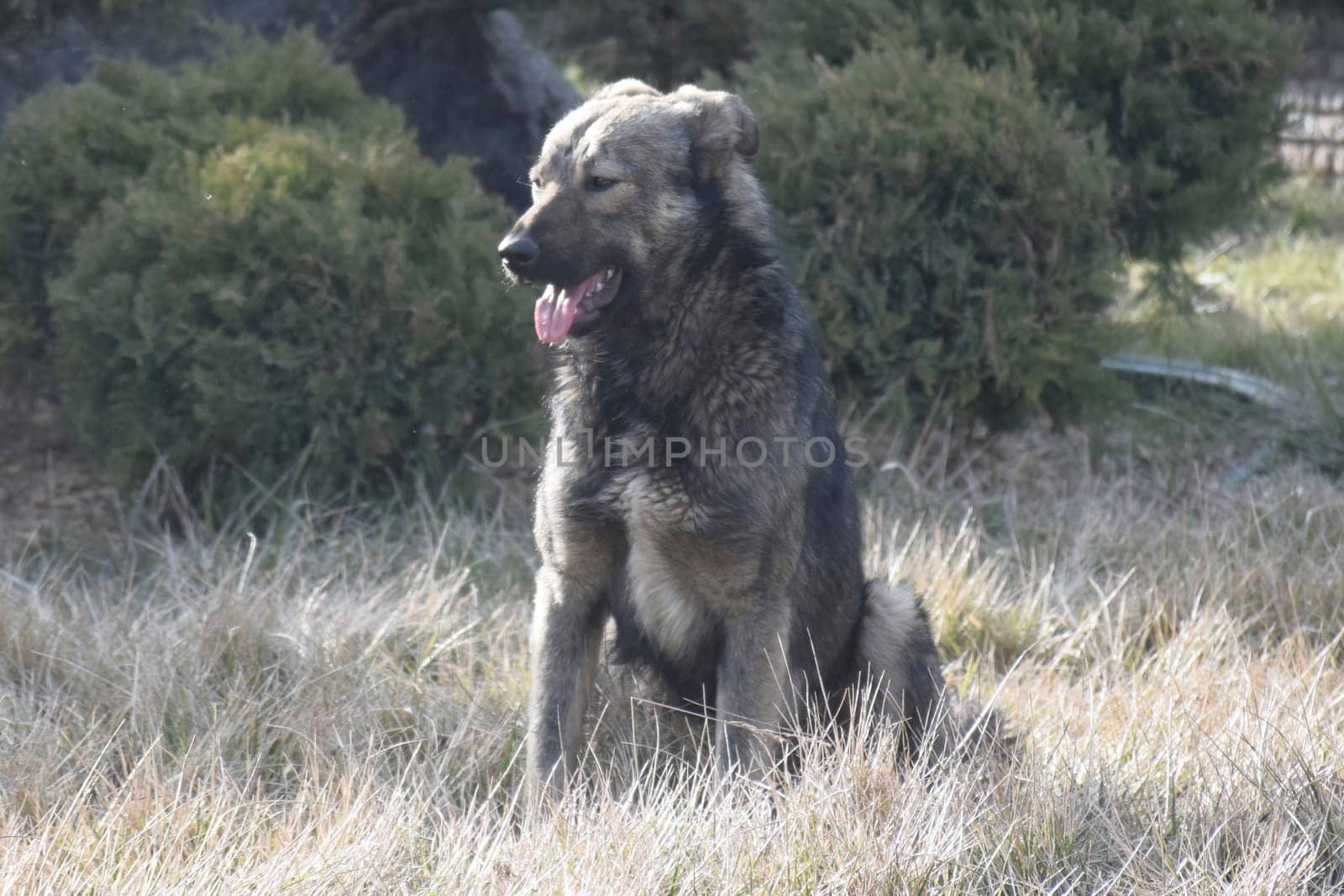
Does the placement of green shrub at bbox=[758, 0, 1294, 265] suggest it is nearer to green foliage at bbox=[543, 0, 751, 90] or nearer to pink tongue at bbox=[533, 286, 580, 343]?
green foliage at bbox=[543, 0, 751, 90]

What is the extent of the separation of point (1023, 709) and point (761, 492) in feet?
4.53

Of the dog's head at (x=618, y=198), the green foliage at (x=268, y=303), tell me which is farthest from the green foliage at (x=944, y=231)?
the dog's head at (x=618, y=198)

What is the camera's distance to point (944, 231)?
18.1 ft

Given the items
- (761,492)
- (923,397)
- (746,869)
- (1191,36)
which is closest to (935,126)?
(923,397)

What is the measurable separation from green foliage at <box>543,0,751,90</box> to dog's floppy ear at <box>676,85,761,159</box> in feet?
17.0

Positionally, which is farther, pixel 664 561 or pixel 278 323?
pixel 278 323

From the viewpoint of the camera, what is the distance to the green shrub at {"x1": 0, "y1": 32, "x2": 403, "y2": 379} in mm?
5531

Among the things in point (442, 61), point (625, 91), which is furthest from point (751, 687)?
point (442, 61)

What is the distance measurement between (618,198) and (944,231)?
274 cm

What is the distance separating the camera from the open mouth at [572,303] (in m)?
3.09

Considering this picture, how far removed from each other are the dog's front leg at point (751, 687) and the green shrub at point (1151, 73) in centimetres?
362

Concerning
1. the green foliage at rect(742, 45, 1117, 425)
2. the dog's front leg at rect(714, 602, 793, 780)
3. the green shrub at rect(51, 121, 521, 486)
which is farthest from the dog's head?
the green foliage at rect(742, 45, 1117, 425)

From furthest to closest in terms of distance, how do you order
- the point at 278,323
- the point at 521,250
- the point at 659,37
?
1. the point at 659,37
2. the point at 278,323
3. the point at 521,250

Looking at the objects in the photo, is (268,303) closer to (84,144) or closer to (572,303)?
(84,144)
